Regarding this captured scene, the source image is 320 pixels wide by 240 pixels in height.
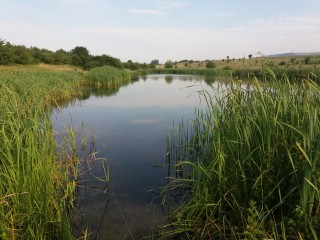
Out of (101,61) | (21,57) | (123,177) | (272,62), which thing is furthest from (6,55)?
(272,62)

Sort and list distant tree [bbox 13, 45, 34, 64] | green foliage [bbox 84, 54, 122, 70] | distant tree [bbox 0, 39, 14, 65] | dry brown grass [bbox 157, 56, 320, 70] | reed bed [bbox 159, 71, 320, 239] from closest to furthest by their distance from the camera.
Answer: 1. reed bed [bbox 159, 71, 320, 239]
2. dry brown grass [bbox 157, 56, 320, 70]
3. distant tree [bbox 0, 39, 14, 65]
4. distant tree [bbox 13, 45, 34, 64]
5. green foliage [bbox 84, 54, 122, 70]

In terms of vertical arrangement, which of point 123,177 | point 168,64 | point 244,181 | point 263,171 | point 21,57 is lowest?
point 123,177

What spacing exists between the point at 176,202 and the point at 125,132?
687cm

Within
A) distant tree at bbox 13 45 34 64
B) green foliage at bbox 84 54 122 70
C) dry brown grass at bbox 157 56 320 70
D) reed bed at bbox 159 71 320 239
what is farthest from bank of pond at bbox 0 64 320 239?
green foliage at bbox 84 54 122 70

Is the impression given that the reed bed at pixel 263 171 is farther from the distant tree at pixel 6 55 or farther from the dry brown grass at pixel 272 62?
the distant tree at pixel 6 55

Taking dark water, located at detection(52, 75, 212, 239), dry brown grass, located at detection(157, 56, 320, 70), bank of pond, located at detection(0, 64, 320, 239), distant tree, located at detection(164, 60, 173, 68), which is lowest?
dark water, located at detection(52, 75, 212, 239)

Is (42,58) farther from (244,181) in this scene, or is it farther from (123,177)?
(244,181)

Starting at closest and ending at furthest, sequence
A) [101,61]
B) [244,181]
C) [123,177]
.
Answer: [244,181], [123,177], [101,61]

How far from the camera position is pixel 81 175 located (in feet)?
23.3

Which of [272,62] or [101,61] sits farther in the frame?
[101,61]

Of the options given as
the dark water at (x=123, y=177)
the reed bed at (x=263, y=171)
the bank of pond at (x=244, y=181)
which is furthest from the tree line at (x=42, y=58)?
the reed bed at (x=263, y=171)

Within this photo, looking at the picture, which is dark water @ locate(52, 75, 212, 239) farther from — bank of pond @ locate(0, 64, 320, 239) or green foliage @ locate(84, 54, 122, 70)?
green foliage @ locate(84, 54, 122, 70)

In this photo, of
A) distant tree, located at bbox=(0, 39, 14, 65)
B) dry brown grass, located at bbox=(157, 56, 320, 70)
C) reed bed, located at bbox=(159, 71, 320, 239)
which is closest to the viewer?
reed bed, located at bbox=(159, 71, 320, 239)

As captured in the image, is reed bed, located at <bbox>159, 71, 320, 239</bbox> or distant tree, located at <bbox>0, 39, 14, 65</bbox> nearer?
reed bed, located at <bbox>159, 71, 320, 239</bbox>
